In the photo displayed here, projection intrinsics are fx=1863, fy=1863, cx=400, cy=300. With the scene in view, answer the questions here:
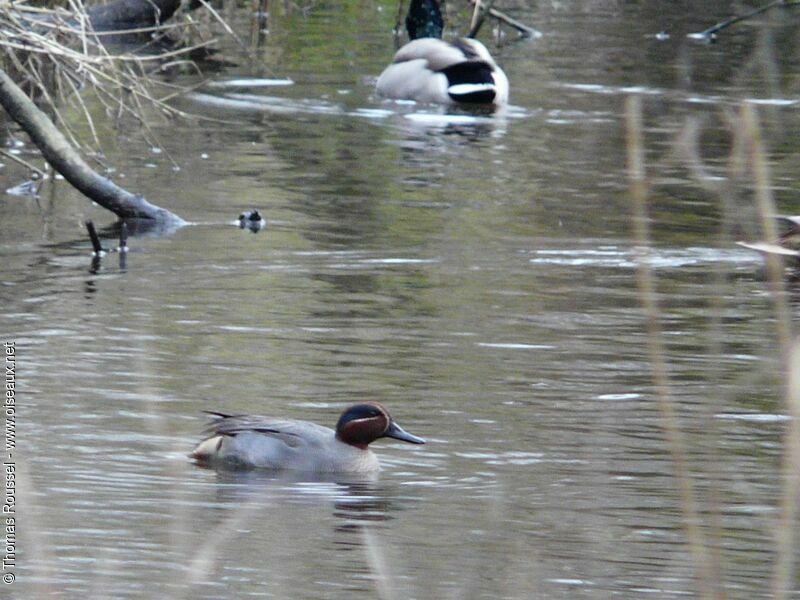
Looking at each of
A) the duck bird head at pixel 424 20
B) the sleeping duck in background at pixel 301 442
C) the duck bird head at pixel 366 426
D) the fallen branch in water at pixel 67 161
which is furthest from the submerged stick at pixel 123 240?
the duck bird head at pixel 424 20

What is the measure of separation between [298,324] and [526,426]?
2392 mm

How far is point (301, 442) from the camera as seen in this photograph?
788cm

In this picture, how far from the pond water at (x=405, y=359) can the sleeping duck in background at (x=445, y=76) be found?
128 cm

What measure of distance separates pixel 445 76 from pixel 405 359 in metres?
11.6

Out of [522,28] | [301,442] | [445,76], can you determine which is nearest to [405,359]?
[301,442]

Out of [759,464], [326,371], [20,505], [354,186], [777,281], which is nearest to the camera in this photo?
[777,281]

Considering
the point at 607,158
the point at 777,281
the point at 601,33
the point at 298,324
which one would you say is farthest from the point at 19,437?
the point at 601,33

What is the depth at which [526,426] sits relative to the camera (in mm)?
8445

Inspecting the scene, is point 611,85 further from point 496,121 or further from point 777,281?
point 777,281

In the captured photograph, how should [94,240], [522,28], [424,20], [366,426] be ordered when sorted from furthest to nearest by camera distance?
1. [522,28]
2. [424,20]
3. [94,240]
4. [366,426]

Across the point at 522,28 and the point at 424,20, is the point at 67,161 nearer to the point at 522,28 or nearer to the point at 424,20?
the point at 424,20

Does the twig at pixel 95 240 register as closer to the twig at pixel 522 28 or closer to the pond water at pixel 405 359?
the pond water at pixel 405 359

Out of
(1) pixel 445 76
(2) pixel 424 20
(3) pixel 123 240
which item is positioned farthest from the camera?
(2) pixel 424 20

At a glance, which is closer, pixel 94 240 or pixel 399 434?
pixel 399 434
